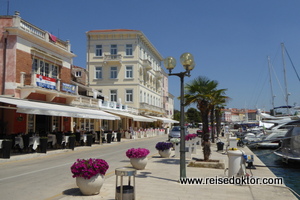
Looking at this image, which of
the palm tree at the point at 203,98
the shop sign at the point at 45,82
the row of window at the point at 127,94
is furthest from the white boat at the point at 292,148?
the row of window at the point at 127,94

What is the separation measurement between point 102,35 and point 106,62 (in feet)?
14.7

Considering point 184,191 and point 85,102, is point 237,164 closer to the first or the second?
point 184,191

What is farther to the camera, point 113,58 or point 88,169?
point 113,58

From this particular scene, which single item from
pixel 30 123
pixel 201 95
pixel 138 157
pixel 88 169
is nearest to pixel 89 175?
pixel 88 169

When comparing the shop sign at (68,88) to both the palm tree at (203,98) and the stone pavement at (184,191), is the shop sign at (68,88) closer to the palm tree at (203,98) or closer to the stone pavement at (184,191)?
the palm tree at (203,98)

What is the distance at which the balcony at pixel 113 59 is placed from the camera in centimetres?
4509

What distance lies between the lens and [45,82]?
20703mm

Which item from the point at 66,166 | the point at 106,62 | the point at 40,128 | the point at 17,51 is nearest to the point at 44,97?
the point at 40,128

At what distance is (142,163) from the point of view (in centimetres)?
1064

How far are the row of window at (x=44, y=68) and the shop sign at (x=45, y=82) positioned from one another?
136cm

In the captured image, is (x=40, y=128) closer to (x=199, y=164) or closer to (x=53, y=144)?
(x=53, y=144)

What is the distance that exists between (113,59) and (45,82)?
25.2 m

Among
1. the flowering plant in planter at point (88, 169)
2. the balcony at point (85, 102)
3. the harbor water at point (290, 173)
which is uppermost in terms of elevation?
the balcony at point (85, 102)

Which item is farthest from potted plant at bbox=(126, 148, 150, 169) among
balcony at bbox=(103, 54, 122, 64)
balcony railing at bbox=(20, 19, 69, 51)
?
balcony at bbox=(103, 54, 122, 64)
